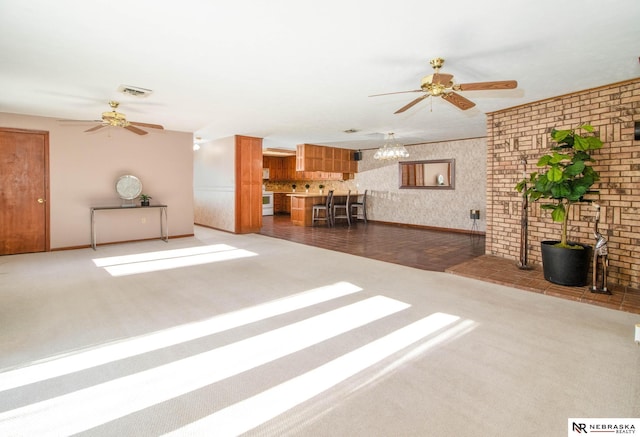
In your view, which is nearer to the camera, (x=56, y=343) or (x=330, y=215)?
(x=56, y=343)

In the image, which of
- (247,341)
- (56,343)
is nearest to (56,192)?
(56,343)

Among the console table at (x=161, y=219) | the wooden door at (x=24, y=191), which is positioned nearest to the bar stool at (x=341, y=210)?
the console table at (x=161, y=219)

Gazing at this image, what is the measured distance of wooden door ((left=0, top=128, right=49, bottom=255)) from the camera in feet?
18.2

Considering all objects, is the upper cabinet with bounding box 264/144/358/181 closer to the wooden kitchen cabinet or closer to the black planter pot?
the wooden kitchen cabinet

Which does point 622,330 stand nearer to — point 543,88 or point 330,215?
point 543,88

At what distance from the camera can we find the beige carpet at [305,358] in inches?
66.2

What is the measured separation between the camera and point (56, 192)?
235 inches

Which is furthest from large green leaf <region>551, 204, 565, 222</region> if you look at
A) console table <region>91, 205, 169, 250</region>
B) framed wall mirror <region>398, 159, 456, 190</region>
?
console table <region>91, 205, 169, 250</region>

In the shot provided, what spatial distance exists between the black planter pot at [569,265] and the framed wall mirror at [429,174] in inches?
195

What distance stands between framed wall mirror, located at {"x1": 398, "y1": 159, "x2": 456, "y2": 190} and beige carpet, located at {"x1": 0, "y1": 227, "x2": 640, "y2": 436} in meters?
5.32

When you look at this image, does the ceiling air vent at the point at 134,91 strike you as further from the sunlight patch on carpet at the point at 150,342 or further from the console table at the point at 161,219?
the sunlight patch on carpet at the point at 150,342

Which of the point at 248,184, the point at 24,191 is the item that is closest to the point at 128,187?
the point at 24,191

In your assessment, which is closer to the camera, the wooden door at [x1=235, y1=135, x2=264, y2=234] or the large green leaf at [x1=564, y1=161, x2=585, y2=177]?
the large green leaf at [x1=564, y1=161, x2=585, y2=177]

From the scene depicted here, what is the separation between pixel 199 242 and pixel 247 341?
4.80m
